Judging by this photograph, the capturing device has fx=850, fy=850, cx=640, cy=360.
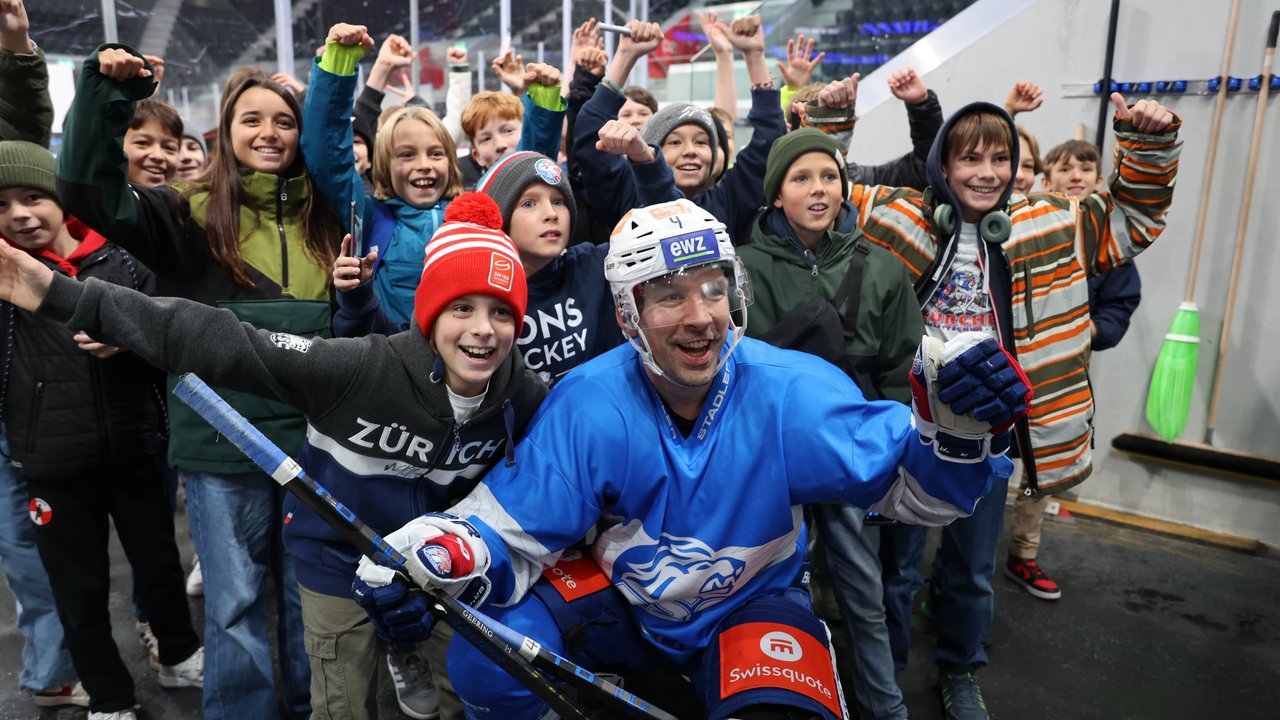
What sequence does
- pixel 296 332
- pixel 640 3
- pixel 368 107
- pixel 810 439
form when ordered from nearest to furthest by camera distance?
1. pixel 810 439
2. pixel 296 332
3. pixel 368 107
4. pixel 640 3

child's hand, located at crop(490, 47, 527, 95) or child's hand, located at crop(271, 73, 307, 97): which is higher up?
child's hand, located at crop(490, 47, 527, 95)

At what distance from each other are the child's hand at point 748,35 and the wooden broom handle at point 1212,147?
2293mm

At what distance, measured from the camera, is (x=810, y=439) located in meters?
1.76

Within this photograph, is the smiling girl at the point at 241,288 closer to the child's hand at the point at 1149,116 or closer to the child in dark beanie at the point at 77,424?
the child in dark beanie at the point at 77,424

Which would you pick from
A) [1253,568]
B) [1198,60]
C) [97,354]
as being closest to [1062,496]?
[1253,568]

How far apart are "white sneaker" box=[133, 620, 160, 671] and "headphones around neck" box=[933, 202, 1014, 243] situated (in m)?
2.76

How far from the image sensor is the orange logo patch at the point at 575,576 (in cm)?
187

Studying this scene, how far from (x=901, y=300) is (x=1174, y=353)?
A: 2317 millimetres

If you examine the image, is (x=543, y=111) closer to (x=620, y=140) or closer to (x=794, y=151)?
(x=620, y=140)

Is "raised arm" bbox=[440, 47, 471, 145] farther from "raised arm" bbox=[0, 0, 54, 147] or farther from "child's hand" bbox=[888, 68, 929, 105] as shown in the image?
"child's hand" bbox=[888, 68, 929, 105]

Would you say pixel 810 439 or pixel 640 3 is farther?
pixel 640 3

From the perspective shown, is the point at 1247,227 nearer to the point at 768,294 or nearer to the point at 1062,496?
the point at 1062,496

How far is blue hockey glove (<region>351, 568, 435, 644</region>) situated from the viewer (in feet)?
4.96

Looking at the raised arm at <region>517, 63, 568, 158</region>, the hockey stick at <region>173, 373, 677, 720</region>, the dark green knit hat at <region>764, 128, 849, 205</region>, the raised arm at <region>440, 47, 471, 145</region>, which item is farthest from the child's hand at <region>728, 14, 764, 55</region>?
the hockey stick at <region>173, 373, 677, 720</region>
